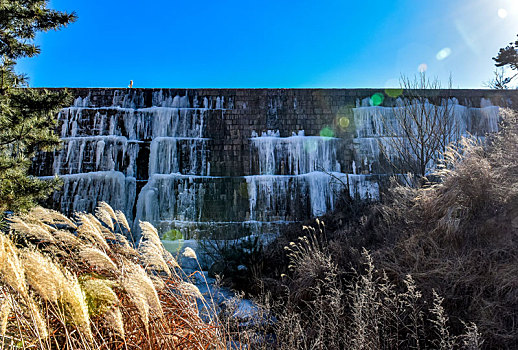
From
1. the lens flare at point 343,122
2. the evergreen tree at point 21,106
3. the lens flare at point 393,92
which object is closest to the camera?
the evergreen tree at point 21,106

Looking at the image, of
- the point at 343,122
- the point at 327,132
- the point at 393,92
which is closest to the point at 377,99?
the point at 393,92

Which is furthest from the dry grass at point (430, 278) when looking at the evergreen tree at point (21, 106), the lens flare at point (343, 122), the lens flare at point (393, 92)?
the lens flare at point (393, 92)

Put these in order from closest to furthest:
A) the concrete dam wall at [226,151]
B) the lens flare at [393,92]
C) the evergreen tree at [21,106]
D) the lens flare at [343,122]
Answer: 1. the evergreen tree at [21,106]
2. the concrete dam wall at [226,151]
3. the lens flare at [343,122]
4. the lens flare at [393,92]

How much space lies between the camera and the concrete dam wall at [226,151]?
11.9 meters

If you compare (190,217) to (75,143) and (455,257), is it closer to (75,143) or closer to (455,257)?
(75,143)

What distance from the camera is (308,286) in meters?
4.99

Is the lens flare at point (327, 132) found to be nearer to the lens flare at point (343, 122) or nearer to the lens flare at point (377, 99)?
the lens flare at point (343, 122)

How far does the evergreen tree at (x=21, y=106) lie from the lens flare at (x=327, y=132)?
8.75 meters

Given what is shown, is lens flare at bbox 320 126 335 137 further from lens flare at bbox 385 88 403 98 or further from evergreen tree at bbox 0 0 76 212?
evergreen tree at bbox 0 0 76 212

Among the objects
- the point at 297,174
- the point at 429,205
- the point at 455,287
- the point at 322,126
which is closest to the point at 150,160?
the point at 297,174

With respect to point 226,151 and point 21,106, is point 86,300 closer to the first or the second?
point 21,106

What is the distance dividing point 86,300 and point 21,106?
6.69 meters

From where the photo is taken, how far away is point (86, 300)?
173 centimetres

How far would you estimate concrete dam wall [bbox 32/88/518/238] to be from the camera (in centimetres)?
1193
